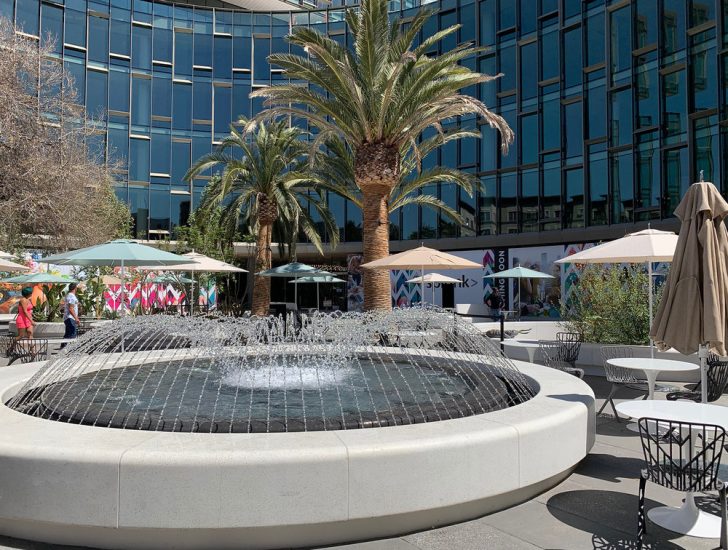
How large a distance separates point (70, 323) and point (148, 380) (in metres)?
9.16

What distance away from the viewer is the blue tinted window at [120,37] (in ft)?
131

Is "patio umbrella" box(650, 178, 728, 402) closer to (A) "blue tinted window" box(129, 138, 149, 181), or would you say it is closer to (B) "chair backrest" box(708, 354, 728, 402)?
(B) "chair backrest" box(708, 354, 728, 402)

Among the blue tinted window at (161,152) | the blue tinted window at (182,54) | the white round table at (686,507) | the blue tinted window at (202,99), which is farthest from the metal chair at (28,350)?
the blue tinted window at (182,54)

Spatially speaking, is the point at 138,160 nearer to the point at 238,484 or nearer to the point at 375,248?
the point at 375,248

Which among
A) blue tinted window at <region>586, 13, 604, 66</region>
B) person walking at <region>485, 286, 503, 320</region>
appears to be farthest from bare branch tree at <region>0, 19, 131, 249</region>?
blue tinted window at <region>586, 13, 604, 66</region>

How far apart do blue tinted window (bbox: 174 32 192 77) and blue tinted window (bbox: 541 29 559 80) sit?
24246 mm

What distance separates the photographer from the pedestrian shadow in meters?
4.42

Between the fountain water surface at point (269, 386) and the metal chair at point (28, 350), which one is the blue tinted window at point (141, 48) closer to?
the metal chair at point (28, 350)

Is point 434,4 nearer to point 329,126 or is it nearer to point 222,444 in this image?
point 329,126

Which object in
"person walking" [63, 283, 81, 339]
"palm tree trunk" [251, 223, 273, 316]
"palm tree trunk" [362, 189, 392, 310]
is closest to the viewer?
"person walking" [63, 283, 81, 339]

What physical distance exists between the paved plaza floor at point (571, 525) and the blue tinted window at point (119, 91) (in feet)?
132

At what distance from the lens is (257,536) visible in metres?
4.21

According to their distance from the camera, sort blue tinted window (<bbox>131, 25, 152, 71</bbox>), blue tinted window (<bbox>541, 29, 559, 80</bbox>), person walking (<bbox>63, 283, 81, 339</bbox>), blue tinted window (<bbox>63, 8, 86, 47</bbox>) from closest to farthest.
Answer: person walking (<bbox>63, 283, 81, 339</bbox>)
blue tinted window (<bbox>541, 29, 559, 80</bbox>)
blue tinted window (<bbox>63, 8, 86, 47</bbox>)
blue tinted window (<bbox>131, 25, 152, 71</bbox>)

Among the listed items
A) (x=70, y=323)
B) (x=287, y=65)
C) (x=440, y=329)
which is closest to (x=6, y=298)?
(x=70, y=323)
